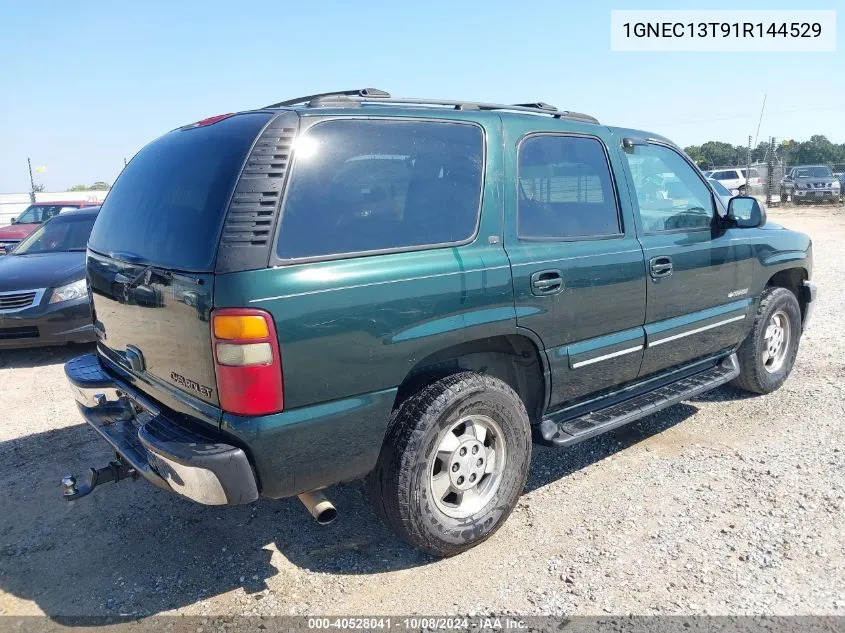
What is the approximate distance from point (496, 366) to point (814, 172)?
28.0 meters

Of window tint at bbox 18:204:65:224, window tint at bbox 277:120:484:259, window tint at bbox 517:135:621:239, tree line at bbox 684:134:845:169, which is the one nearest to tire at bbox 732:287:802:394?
window tint at bbox 517:135:621:239

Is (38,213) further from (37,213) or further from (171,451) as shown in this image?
(171,451)

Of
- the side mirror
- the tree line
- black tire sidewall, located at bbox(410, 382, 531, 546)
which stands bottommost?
black tire sidewall, located at bbox(410, 382, 531, 546)

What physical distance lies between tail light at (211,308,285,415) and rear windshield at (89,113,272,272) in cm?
24

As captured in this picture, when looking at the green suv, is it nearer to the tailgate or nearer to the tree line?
the tailgate

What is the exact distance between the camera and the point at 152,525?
3307mm

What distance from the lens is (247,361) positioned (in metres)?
2.30

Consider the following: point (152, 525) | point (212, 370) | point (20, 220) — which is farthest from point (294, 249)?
point (20, 220)

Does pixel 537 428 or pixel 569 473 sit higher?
pixel 537 428

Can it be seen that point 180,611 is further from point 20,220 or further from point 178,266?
point 20,220

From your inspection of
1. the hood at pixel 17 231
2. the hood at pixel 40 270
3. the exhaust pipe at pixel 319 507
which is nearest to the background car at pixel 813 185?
the hood at pixel 17 231

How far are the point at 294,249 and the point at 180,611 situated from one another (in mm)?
1586

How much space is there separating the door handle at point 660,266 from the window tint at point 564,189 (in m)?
0.28

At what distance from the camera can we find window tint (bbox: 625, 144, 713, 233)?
381cm
